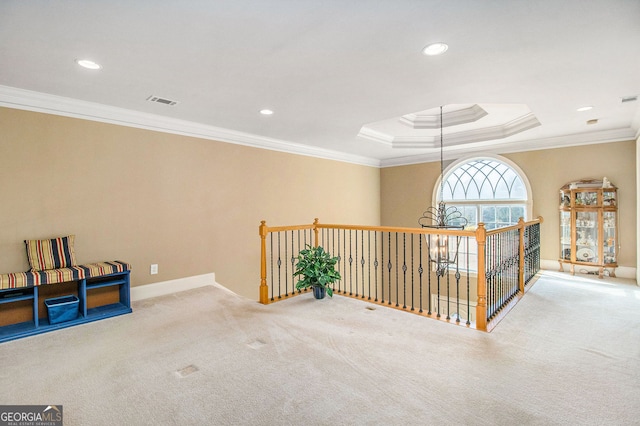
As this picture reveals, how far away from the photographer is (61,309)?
3.11 meters

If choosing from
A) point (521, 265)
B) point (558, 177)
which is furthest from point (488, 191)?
point (521, 265)

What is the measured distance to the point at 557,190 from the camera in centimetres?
559

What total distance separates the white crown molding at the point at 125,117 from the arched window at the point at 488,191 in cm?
360

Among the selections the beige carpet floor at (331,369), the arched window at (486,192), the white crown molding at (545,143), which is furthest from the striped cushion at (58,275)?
the white crown molding at (545,143)

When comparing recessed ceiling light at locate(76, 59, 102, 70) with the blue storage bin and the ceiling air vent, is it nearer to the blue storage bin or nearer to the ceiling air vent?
the ceiling air vent

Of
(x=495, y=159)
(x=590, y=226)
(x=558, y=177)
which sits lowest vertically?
(x=590, y=226)

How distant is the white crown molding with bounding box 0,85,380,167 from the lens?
3168mm

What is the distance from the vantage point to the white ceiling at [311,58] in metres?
1.91

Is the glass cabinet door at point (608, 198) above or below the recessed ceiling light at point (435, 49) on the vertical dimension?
below

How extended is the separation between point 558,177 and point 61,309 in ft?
24.6

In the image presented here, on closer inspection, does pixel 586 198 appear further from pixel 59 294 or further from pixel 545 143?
pixel 59 294

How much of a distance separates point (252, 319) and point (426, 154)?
5.43 m

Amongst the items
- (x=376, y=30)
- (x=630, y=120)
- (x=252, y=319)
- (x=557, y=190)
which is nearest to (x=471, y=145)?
(x=557, y=190)

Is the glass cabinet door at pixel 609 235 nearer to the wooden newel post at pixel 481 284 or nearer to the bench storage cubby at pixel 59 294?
the wooden newel post at pixel 481 284
